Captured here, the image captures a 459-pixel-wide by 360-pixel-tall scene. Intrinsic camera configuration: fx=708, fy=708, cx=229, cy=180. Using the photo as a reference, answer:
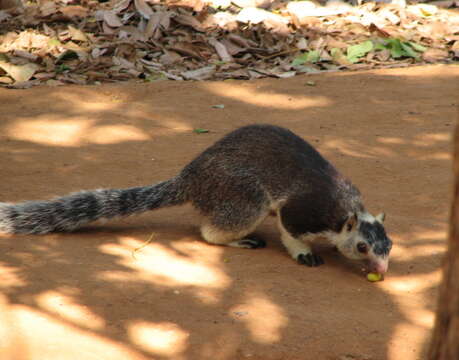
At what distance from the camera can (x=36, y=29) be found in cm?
1289

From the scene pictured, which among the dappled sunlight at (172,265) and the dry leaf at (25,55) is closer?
the dappled sunlight at (172,265)

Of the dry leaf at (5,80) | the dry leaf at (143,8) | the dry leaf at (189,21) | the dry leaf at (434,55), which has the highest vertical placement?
the dry leaf at (143,8)

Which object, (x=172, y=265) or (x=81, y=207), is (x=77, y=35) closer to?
(x=81, y=207)

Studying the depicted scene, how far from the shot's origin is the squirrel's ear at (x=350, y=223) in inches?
230

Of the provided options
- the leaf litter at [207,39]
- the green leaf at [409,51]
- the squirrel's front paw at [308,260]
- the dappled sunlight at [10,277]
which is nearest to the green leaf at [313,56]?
the leaf litter at [207,39]

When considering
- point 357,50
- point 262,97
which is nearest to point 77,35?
point 262,97

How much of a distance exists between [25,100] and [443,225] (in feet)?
19.9

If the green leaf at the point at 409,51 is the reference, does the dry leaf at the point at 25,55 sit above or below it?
below

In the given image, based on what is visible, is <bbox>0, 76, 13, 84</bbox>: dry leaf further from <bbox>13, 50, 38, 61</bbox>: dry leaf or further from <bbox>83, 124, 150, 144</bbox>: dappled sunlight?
<bbox>83, 124, 150, 144</bbox>: dappled sunlight

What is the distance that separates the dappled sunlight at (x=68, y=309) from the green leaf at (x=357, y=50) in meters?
8.46

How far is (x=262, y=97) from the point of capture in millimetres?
10305

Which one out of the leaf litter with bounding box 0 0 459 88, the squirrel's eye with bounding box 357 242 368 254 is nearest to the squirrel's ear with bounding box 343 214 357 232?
the squirrel's eye with bounding box 357 242 368 254

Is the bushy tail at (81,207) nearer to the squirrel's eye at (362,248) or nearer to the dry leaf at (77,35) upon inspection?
the squirrel's eye at (362,248)

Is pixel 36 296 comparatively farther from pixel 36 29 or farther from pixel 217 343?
pixel 36 29
